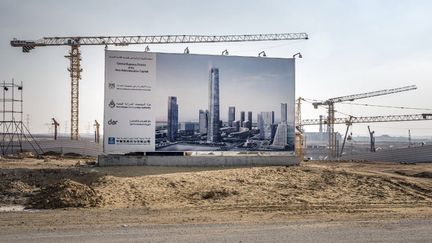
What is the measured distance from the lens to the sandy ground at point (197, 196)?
14.2 meters

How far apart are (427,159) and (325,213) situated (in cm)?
3115

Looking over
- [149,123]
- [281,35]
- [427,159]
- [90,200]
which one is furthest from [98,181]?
[281,35]

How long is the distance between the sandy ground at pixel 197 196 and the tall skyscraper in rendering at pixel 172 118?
2.72 m

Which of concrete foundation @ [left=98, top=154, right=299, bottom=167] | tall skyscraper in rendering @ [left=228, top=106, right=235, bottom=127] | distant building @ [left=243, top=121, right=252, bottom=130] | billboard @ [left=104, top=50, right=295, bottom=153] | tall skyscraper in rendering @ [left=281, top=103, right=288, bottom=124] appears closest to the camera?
concrete foundation @ [left=98, top=154, right=299, bottom=167]

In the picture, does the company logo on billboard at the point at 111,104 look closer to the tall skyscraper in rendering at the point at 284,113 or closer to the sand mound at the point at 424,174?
the tall skyscraper in rendering at the point at 284,113

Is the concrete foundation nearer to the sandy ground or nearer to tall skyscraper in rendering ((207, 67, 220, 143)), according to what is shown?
the sandy ground

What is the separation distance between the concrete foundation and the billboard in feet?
2.90

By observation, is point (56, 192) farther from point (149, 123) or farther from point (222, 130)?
point (222, 130)

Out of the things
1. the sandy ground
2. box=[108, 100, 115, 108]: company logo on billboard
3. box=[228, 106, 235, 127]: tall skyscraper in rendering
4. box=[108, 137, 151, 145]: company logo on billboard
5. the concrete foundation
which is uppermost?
box=[108, 100, 115, 108]: company logo on billboard

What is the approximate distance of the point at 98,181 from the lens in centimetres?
2047

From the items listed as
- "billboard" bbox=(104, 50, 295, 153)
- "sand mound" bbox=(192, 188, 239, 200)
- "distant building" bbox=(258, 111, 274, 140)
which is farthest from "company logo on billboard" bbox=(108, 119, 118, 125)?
"sand mound" bbox=(192, 188, 239, 200)

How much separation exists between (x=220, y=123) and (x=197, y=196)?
9566 millimetres

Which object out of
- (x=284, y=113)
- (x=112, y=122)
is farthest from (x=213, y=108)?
(x=112, y=122)

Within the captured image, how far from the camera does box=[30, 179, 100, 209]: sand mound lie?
16.2 metres
